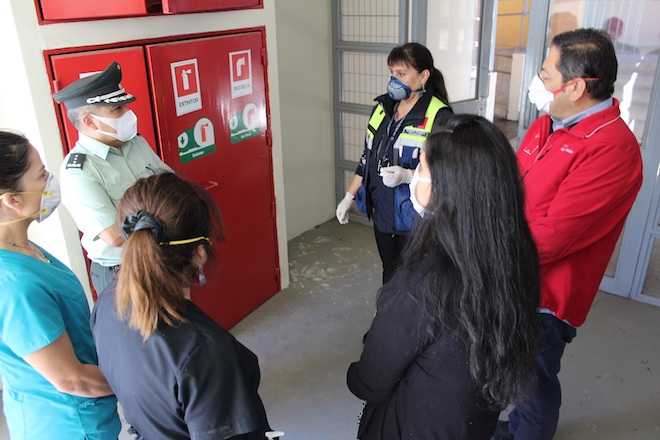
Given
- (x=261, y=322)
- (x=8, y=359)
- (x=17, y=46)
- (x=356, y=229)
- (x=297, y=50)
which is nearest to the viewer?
(x=8, y=359)

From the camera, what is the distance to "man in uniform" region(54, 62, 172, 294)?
5.72ft

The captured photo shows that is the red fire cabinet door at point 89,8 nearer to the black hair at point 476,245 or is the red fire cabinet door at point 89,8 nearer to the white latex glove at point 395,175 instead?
the white latex glove at point 395,175

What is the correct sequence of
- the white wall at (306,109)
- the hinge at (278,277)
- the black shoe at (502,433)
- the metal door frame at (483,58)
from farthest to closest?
the metal door frame at (483,58) < the white wall at (306,109) < the hinge at (278,277) < the black shoe at (502,433)

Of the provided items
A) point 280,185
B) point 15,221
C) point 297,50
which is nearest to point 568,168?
point 15,221

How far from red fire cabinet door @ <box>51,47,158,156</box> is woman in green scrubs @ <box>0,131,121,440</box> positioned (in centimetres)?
74

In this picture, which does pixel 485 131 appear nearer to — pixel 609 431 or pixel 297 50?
pixel 609 431

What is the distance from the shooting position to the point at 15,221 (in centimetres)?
120

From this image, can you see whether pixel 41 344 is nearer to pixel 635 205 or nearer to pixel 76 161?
pixel 76 161

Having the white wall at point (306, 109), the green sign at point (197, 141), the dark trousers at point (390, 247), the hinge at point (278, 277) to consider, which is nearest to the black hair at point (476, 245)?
the dark trousers at point (390, 247)

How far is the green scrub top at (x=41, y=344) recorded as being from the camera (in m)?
1.09

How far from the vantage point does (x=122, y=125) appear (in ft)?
5.99

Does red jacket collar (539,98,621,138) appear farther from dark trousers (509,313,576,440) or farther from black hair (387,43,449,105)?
black hair (387,43,449,105)

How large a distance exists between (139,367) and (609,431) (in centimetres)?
210

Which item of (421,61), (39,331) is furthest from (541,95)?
(39,331)
